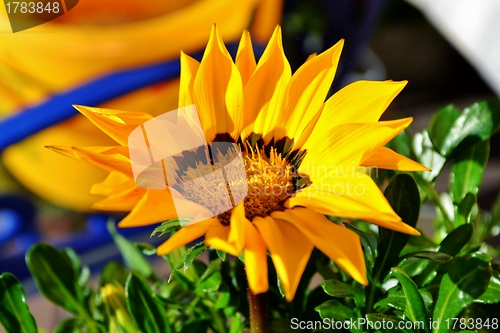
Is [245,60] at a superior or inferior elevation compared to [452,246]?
superior

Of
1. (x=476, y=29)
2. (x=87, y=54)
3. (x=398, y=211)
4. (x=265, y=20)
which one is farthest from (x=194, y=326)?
(x=476, y=29)

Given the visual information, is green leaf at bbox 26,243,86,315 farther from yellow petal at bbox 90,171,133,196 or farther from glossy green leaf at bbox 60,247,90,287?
yellow petal at bbox 90,171,133,196

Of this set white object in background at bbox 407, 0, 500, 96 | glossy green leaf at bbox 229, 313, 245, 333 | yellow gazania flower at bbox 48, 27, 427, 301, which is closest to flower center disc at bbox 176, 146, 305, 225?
yellow gazania flower at bbox 48, 27, 427, 301

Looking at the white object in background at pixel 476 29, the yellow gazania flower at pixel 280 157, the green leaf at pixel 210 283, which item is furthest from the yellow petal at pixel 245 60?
the white object in background at pixel 476 29

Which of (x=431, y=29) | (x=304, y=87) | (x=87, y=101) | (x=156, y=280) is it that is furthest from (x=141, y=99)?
(x=431, y=29)

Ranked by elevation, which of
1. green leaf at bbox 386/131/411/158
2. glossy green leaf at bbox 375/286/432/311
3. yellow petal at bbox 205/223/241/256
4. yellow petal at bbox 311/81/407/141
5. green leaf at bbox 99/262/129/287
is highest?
yellow petal at bbox 311/81/407/141

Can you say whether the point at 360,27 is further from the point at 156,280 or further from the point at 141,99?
the point at 156,280

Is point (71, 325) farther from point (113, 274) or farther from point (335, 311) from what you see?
point (335, 311)
